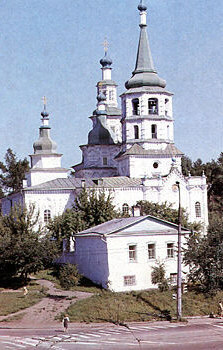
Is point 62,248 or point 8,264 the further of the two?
point 62,248

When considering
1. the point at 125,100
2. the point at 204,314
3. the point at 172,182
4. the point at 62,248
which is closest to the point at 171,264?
the point at 204,314

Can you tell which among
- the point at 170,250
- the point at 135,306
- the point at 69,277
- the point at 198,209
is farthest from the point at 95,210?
the point at 135,306

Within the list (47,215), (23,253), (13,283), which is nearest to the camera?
(23,253)

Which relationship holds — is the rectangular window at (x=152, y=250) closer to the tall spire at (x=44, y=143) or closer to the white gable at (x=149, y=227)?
the white gable at (x=149, y=227)

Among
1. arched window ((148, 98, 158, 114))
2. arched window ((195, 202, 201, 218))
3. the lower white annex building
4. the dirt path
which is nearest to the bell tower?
arched window ((148, 98, 158, 114))

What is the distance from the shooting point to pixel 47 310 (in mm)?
36750

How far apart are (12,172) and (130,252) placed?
52884 mm

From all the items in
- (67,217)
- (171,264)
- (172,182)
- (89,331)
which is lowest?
(89,331)

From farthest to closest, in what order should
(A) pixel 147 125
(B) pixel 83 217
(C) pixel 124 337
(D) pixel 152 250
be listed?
(A) pixel 147 125 < (B) pixel 83 217 < (D) pixel 152 250 < (C) pixel 124 337

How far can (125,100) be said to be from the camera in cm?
Answer: 6412

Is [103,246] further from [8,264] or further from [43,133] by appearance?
[43,133]

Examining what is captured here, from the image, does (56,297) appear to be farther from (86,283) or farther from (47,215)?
(47,215)

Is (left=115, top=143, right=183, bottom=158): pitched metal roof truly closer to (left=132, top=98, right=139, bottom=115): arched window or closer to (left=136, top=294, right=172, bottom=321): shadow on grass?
(left=132, top=98, right=139, bottom=115): arched window

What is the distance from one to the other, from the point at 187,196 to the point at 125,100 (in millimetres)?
11532
